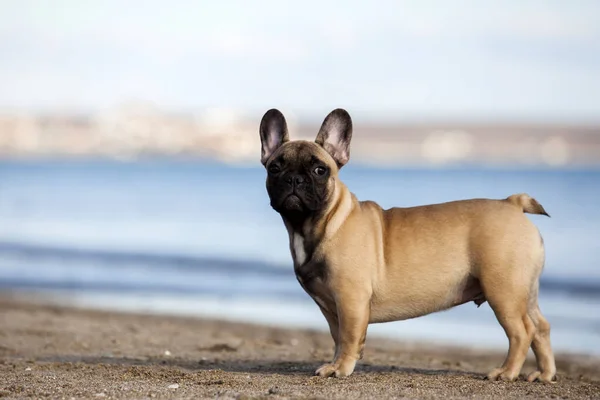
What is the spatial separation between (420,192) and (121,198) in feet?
42.0

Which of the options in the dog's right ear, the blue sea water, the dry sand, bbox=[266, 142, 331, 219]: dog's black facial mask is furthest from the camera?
the blue sea water

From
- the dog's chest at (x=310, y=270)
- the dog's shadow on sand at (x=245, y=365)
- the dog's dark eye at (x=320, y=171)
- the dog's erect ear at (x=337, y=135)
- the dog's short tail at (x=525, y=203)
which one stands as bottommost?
the dog's shadow on sand at (x=245, y=365)

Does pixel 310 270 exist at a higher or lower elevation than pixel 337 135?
lower

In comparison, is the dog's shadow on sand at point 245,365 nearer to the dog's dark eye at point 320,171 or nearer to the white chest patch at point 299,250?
the white chest patch at point 299,250

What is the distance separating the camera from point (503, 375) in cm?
589

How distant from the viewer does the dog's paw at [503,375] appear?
5.88 meters

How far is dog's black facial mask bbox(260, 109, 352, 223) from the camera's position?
18.7 ft

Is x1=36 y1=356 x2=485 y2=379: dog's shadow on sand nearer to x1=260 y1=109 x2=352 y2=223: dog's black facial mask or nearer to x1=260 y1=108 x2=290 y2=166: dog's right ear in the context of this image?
x1=260 y1=109 x2=352 y2=223: dog's black facial mask

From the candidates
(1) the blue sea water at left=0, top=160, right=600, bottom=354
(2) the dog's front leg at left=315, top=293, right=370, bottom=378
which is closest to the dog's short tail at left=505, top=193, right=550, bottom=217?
(2) the dog's front leg at left=315, top=293, right=370, bottom=378

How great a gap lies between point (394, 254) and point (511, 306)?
810 millimetres

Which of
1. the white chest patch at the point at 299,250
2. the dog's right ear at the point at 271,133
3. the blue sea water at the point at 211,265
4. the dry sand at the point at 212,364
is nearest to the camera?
the dry sand at the point at 212,364

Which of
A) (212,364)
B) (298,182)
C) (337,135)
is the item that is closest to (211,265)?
(212,364)

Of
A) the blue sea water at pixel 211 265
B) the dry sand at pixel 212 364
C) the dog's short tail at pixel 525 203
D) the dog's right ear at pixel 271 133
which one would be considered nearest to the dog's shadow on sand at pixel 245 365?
the dry sand at pixel 212 364

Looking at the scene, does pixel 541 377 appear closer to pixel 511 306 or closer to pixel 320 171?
pixel 511 306
